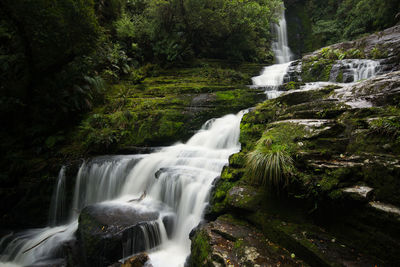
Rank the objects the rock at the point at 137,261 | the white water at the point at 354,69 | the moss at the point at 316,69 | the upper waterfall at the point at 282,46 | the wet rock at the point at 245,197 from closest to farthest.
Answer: the wet rock at the point at 245,197 < the rock at the point at 137,261 < the white water at the point at 354,69 < the moss at the point at 316,69 < the upper waterfall at the point at 282,46

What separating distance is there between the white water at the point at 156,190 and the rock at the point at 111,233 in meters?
0.09

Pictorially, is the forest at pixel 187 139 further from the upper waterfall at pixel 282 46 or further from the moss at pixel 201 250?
the upper waterfall at pixel 282 46

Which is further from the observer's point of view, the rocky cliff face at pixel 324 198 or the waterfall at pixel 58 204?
the waterfall at pixel 58 204

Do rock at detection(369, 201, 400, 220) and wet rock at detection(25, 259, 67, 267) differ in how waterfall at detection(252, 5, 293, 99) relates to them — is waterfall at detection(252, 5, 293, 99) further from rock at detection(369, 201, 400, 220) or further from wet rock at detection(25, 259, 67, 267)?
wet rock at detection(25, 259, 67, 267)

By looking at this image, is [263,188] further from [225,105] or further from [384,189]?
[225,105]

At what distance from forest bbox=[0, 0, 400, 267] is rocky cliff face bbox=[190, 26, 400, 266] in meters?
0.02

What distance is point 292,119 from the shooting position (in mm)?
4332

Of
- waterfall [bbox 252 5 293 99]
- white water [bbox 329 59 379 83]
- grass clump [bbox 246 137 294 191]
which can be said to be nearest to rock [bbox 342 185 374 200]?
grass clump [bbox 246 137 294 191]

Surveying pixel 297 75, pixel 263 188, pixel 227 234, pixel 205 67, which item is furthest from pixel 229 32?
pixel 227 234

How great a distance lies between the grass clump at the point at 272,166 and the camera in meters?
3.09

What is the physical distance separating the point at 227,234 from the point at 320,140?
7.23 feet

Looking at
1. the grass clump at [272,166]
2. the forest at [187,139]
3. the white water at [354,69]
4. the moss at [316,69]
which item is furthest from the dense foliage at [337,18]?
the grass clump at [272,166]

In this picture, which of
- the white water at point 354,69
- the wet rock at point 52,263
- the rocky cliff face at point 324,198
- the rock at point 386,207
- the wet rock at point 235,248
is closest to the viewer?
Answer: the rock at point 386,207

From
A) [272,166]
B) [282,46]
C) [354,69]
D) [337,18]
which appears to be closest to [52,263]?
[272,166]
